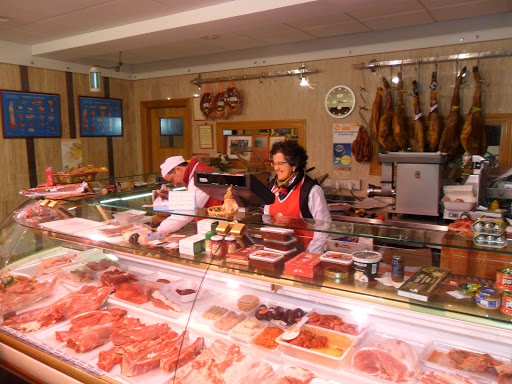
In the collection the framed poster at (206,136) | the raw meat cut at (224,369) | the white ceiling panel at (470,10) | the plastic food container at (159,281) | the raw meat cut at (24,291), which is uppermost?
the white ceiling panel at (470,10)

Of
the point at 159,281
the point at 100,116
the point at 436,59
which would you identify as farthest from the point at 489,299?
the point at 100,116

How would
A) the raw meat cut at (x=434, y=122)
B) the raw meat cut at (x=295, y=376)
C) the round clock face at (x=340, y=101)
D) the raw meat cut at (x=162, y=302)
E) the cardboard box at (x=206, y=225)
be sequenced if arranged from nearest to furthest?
the raw meat cut at (x=295, y=376) < the cardboard box at (x=206, y=225) < the raw meat cut at (x=162, y=302) < the raw meat cut at (x=434, y=122) < the round clock face at (x=340, y=101)

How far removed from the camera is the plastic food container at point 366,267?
6.28ft

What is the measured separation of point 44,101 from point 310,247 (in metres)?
5.75

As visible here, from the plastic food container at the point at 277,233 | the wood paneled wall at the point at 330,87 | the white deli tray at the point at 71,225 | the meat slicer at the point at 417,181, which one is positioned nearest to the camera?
the plastic food container at the point at 277,233

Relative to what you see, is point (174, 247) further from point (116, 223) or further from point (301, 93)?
point (301, 93)

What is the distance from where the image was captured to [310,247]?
87.6 inches

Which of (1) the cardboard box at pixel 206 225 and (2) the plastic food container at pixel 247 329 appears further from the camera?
(1) the cardboard box at pixel 206 225

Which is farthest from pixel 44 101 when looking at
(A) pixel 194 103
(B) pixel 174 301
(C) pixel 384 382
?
(C) pixel 384 382

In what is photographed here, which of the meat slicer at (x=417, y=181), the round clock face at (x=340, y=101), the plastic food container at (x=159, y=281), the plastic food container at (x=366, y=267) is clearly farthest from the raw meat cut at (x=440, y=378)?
the round clock face at (x=340, y=101)

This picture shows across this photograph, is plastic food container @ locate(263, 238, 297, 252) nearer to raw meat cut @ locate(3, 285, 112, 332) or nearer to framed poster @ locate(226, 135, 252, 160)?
raw meat cut @ locate(3, 285, 112, 332)

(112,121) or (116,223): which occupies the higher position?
(112,121)

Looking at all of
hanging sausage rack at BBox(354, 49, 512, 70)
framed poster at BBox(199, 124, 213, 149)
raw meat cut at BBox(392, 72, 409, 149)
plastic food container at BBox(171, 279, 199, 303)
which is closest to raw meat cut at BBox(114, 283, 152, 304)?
plastic food container at BBox(171, 279, 199, 303)

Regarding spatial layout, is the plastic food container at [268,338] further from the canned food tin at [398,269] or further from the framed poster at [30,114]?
the framed poster at [30,114]
